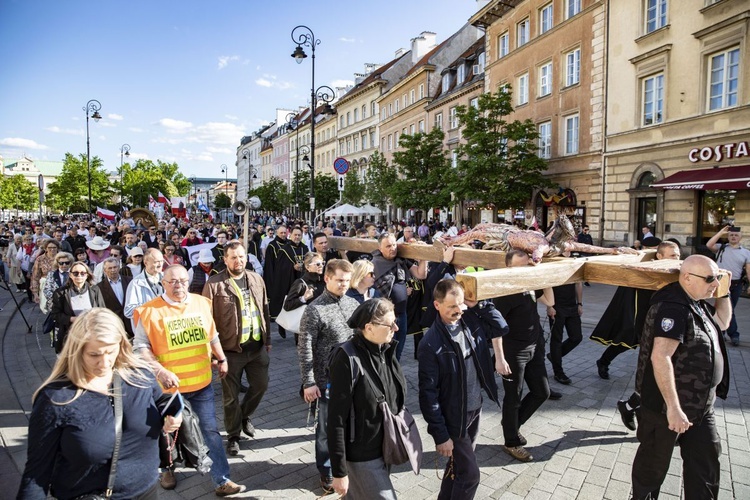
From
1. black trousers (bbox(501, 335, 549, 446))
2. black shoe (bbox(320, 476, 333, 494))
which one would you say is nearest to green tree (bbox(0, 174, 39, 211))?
black shoe (bbox(320, 476, 333, 494))

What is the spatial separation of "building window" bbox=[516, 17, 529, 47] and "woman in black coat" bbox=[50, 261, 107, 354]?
24146mm

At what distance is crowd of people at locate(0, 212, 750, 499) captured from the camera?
87.4 inches

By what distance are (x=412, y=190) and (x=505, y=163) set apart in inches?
313

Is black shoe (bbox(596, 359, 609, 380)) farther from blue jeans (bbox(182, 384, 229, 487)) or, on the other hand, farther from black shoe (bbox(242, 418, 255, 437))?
blue jeans (bbox(182, 384, 229, 487))

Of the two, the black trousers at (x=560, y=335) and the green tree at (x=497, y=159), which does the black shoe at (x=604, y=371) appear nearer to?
the black trousers at (x=560, y=335)

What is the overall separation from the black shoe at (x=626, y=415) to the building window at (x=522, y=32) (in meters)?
23.5

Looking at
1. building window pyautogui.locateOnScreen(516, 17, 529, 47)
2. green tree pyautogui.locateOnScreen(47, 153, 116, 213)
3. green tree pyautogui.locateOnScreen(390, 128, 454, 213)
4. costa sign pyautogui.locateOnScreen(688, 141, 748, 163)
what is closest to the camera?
costa sign pyautogui.locateOnScreen(688, 141, 748, 163)

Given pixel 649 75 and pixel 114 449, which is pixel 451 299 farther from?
pixel 649 75

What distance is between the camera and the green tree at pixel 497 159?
21422mm

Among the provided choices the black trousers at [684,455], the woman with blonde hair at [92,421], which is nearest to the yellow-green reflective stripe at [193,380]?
the woman with blonde hair at [92,421]

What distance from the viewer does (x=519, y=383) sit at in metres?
4.36

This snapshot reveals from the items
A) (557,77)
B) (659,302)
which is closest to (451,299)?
(659,302)

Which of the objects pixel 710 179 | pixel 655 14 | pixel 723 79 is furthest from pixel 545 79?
pixel 710 179

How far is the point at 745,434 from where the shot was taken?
480cm
